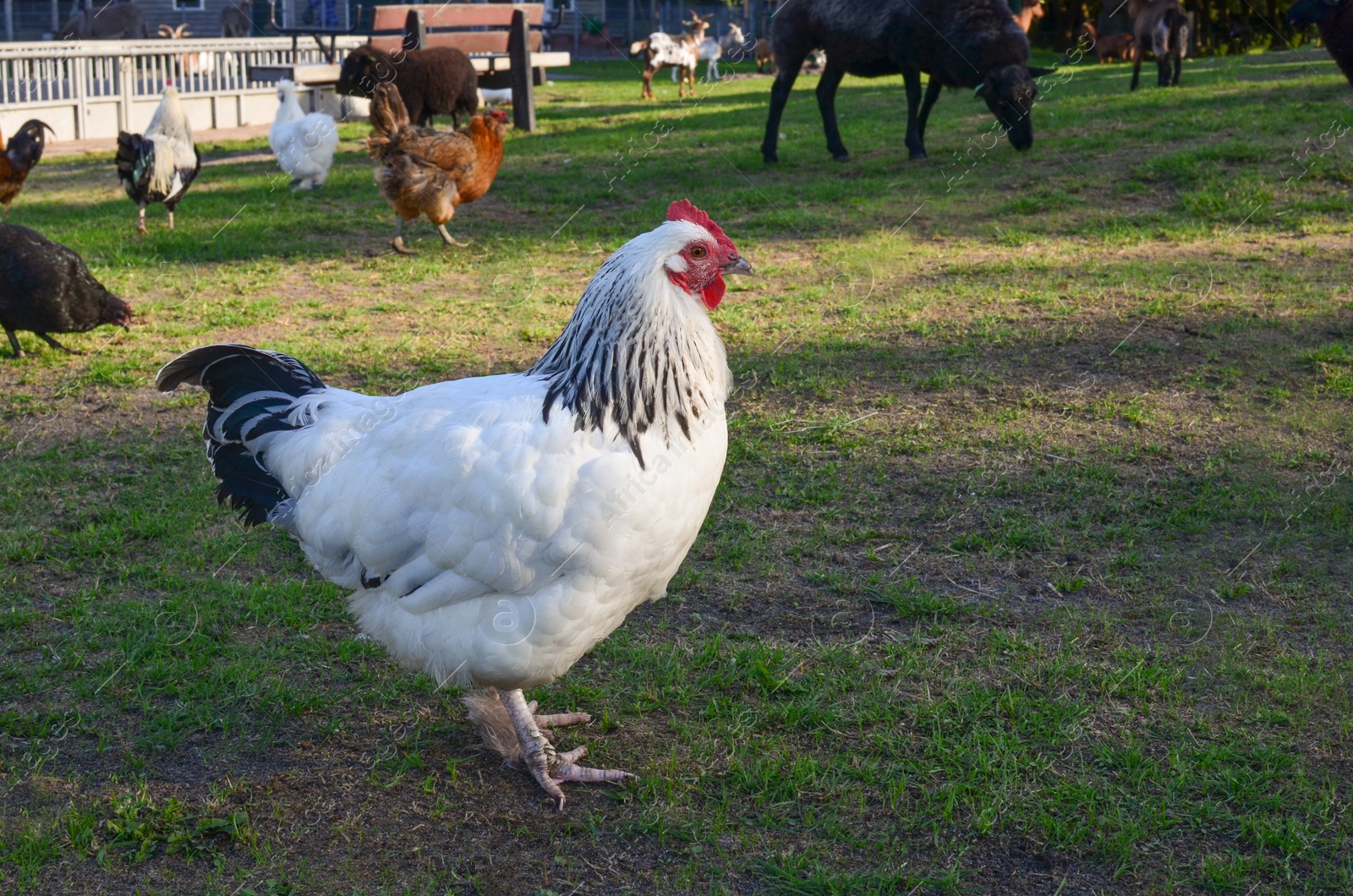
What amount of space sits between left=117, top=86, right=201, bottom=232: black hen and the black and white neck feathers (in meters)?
9.03

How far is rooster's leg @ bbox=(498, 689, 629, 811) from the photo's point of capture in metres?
3.59

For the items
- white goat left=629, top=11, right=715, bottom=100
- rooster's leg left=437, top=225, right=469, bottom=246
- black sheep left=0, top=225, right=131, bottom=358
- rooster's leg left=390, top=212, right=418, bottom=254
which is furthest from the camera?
white goat left=629, top=11, right=715, bottom=100

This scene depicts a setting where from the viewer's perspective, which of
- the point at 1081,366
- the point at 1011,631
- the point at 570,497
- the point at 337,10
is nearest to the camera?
the point at 570,497

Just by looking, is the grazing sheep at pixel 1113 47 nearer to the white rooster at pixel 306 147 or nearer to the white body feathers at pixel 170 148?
the white rooster at pixel 306 147

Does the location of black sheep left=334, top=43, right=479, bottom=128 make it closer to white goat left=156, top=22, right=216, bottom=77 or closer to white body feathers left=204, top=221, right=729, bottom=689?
white goat left=156, top=22, right=216, bottom=77

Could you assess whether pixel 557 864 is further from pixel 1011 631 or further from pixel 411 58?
pixel 411 58

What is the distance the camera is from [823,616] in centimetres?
455

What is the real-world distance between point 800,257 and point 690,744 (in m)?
6.59

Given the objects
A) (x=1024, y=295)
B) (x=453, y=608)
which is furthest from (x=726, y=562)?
(x=1024, y=295)

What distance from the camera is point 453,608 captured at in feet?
11.0

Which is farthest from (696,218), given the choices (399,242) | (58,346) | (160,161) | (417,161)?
(160,161)

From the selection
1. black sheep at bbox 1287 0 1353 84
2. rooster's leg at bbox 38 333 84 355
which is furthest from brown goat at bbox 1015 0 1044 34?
rooster's leg at bbox 38 333 84 355

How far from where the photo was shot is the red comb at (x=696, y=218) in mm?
3424

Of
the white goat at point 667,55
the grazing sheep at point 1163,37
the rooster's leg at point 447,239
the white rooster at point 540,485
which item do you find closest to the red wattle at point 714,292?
the white rooster at point 540,485
